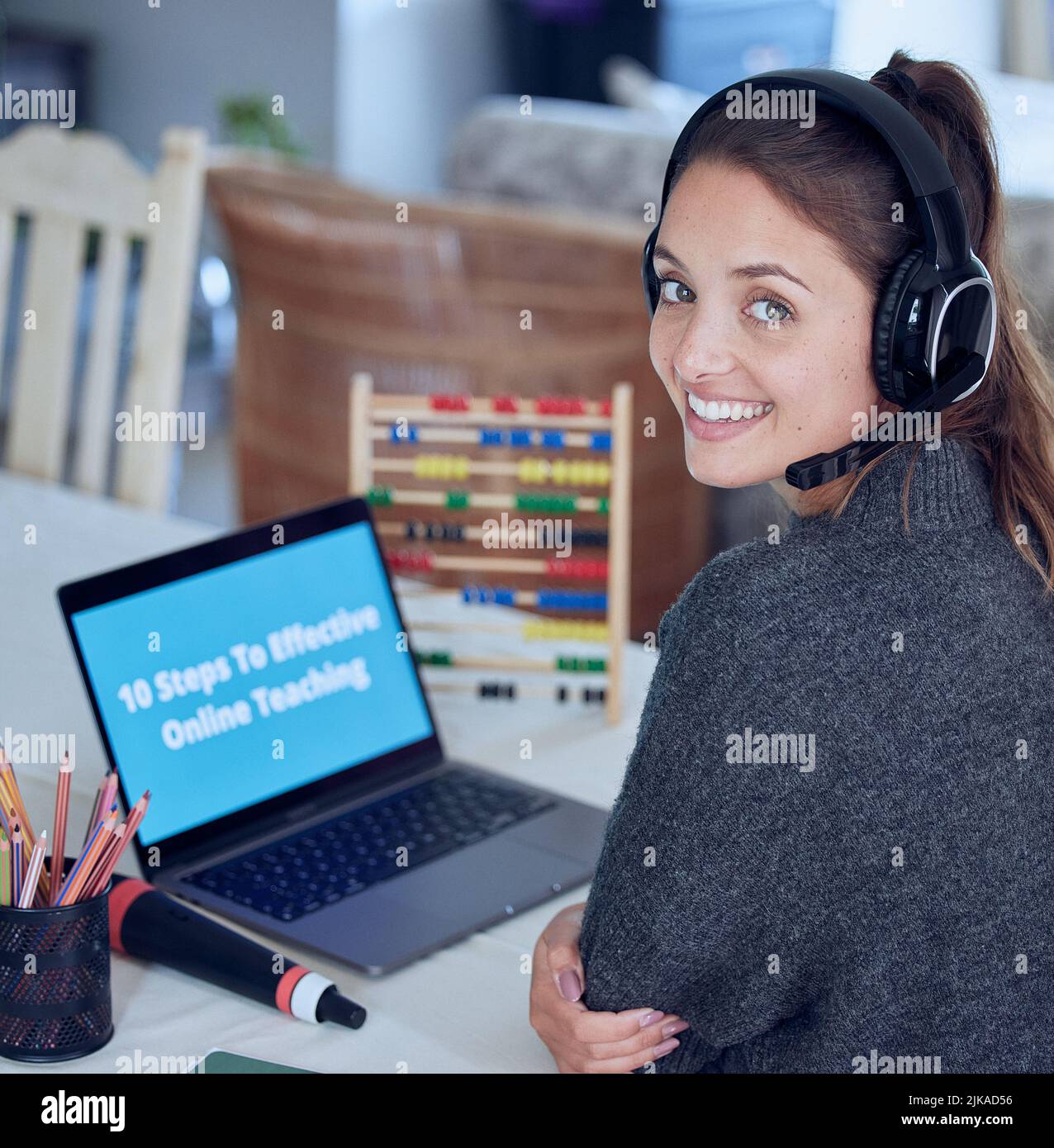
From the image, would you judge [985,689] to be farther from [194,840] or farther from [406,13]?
[406,13]

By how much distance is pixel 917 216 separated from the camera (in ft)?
2.44

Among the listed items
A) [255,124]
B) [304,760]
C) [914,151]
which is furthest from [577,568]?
[255,124]

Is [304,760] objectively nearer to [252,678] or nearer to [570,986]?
[252,678]

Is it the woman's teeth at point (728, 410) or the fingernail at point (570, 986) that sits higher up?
the woman's teeth at point (728, 410)

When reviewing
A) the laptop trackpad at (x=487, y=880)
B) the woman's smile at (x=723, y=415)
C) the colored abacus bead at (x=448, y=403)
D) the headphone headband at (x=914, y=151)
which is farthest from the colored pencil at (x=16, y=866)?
the colored abacus bead at (x=448, y=403)

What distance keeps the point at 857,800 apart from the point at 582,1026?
0.68ft

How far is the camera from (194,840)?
39.6 inches

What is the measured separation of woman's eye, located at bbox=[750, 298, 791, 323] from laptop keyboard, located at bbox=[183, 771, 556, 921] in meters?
0.47

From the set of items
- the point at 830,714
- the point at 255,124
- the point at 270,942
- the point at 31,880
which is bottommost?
the point at 270,942

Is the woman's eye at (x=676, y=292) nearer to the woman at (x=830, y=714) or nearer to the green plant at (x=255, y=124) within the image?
the woman at (x=830, y=714)

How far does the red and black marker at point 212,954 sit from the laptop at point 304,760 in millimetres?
54

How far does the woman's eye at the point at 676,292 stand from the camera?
826mm
